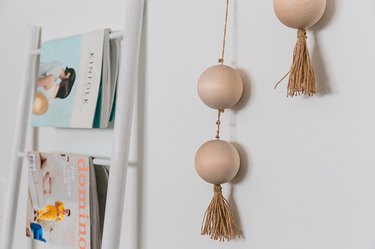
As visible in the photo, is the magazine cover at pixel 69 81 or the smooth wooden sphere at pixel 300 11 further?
the magazine cover at pixel 69 81

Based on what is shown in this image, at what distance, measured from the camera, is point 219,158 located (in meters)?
0.70

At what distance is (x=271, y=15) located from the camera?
0.74 metres

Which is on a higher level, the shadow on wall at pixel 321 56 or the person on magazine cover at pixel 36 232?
the shadow on wall at pixel 321 56

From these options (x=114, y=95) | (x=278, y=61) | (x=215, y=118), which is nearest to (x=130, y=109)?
(x=114, y=95)

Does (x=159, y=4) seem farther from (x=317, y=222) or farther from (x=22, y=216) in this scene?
(x=22, y=216)

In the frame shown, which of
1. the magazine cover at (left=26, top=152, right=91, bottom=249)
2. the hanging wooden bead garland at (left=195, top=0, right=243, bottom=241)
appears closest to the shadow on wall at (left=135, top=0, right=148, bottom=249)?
the magazine cover at (left=26, top=152, right=91, bottom=249)

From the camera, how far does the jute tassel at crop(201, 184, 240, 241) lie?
0.72m

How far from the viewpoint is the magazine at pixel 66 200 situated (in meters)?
0.95

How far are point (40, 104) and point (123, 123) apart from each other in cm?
33

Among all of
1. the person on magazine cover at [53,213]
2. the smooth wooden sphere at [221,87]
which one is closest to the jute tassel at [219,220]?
the smooth wooden sphere at [221,87]

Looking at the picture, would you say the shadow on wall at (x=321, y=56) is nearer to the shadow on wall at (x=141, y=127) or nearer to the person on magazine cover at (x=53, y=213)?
the shadow on wall at (x=141, y=127)

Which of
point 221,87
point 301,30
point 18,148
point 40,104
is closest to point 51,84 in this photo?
point 40,104

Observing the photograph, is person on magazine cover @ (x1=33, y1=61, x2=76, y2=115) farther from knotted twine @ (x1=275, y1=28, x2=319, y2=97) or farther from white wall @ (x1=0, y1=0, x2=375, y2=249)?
knotted twine @ (x1=275, y1=28, x2=319, y2=97)

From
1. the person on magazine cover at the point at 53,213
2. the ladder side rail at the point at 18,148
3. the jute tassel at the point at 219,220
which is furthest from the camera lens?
the ladder side rail at the point at 18,148
